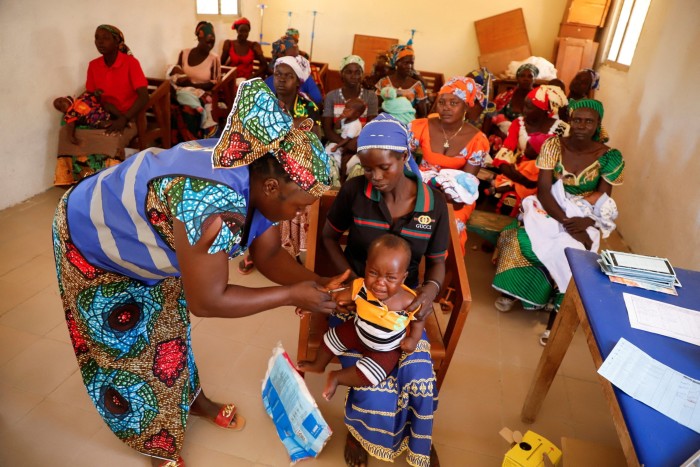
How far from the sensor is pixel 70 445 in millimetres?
2184

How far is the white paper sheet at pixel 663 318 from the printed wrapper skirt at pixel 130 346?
181cm

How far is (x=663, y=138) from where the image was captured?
13.8 feet

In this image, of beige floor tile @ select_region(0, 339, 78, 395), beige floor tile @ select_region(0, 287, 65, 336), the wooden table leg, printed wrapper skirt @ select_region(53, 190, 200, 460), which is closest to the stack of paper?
the wooden table leg

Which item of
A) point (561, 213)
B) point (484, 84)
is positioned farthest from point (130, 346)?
point (484, 84)

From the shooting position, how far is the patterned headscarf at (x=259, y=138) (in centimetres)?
131

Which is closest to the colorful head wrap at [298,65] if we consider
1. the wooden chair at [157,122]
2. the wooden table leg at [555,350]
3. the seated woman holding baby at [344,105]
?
the seated woman holding baby at [344,105]

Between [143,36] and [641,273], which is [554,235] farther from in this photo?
[143,36]

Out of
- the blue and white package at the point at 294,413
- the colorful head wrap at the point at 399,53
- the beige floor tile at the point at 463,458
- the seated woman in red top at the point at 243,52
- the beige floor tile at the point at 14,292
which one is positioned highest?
the colorful head wrap at the point at 399,53

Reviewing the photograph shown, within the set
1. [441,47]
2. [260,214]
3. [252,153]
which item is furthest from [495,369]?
[441,47]

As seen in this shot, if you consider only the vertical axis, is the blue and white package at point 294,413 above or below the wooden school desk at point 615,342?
below

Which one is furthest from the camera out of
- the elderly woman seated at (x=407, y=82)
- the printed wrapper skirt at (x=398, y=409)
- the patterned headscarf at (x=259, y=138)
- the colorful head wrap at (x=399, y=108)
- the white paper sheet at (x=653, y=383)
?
the elderly woman seated at (x=407, y=82)

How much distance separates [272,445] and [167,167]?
1520 mm

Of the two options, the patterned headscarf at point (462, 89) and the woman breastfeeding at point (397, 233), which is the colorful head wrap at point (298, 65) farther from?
the woman breastfeeding at point (397, 233)

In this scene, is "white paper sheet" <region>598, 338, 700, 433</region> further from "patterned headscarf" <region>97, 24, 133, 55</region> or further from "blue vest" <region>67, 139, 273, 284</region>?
"patterned headscarf" <region>97, 24, 133, 55</region>
